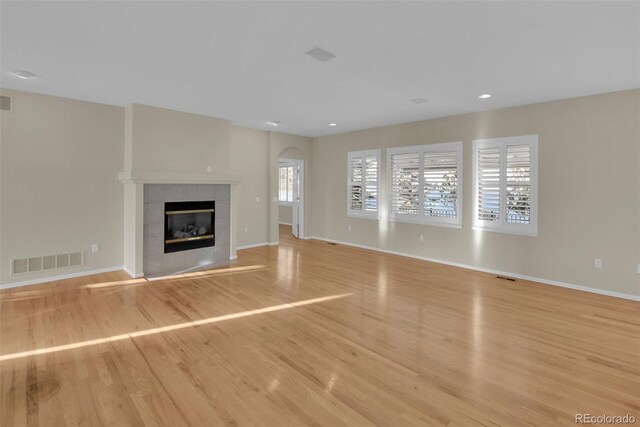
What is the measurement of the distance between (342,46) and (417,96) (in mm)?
2013

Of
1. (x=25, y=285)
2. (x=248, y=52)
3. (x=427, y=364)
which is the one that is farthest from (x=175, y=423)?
(x=25, y=285)

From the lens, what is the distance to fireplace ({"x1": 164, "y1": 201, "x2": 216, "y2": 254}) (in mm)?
5375

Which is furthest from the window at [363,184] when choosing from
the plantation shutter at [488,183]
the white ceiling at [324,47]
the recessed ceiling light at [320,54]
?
the recessed ceiling light at [320,54]

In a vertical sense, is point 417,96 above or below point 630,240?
above

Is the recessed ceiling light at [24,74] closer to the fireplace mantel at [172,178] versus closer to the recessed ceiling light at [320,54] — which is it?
the fireplace mantel at [172,178]

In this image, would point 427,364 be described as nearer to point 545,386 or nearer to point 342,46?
point 545,386

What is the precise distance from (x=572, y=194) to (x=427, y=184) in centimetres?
226

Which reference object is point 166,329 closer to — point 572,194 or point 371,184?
point 371,184

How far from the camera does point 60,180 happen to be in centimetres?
466

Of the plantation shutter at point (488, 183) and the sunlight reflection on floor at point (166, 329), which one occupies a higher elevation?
the plantation shutter at point (488, 183)

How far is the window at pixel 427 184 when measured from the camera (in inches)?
228

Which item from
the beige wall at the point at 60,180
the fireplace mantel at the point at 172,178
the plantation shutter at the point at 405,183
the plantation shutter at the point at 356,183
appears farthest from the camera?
the plantation shutter at the point at 356,183

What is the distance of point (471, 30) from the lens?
2629mm

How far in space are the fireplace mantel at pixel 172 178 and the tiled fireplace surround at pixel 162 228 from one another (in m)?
0.11
